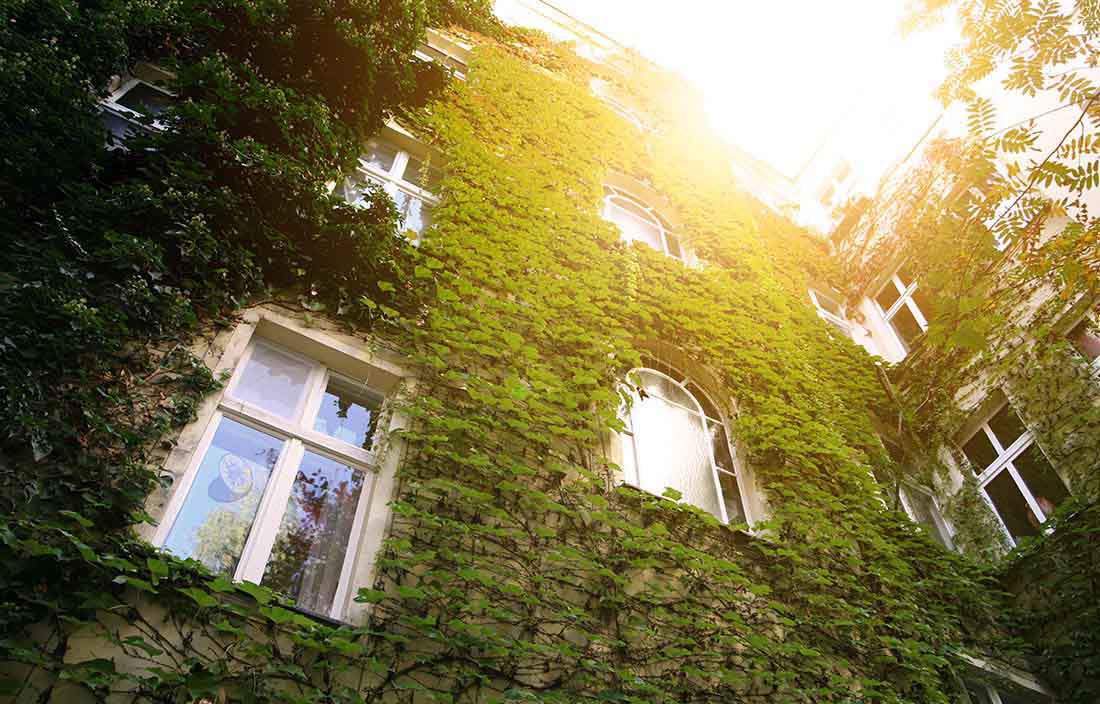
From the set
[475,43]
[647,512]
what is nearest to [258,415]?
[647,512]

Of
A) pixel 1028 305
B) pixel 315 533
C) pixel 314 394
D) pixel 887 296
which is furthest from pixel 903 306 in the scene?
pixel 315 533

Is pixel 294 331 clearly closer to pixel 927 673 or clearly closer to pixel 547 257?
pixel 547 257

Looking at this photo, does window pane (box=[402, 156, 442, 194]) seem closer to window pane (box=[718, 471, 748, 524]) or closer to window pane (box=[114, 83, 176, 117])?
window pane (box=[114, 83, 176, 117])

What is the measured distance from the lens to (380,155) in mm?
7922

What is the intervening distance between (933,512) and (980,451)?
3.13 ft

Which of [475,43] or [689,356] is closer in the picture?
[689,356]

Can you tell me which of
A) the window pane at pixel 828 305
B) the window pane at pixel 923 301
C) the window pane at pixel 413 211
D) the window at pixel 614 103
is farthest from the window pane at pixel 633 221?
the window pane at pixel 923 301

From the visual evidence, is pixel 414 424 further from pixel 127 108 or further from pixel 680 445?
pixel 127 108

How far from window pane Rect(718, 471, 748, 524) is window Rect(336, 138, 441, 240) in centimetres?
376

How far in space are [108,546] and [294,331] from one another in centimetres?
203

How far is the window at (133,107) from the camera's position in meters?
5.44

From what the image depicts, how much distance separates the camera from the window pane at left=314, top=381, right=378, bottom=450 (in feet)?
15.9

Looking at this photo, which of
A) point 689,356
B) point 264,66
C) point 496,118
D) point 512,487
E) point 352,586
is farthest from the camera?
point 496,118

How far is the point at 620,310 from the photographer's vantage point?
23.6ft
